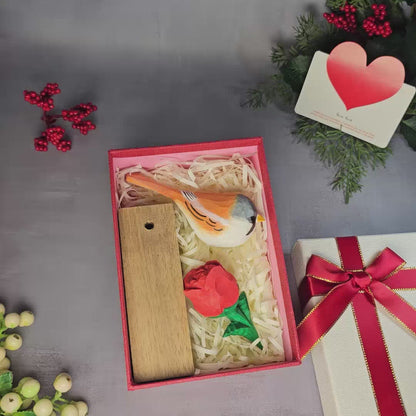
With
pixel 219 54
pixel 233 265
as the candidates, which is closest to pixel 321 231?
pixel 233 265

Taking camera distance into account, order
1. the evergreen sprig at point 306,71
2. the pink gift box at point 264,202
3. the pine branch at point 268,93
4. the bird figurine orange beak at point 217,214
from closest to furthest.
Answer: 1. the pink gift box at point 264,202
2. the bird figurine orange beak at point 217,214
3. the evergreen sprig at point 306,71
4. the pine branch at point 268,93

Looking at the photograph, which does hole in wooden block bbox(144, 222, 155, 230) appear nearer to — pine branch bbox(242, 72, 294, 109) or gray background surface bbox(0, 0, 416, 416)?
gray background surface bbox(0, 0, 416, 416)

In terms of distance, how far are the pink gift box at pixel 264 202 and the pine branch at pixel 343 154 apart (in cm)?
23

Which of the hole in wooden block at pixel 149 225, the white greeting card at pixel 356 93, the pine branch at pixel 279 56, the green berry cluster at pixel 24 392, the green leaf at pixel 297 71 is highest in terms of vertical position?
the pine branch at pixel 279 56

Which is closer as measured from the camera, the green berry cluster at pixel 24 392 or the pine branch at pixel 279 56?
the green berry cluster at pixel 24 392

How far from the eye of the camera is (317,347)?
1.10 metres

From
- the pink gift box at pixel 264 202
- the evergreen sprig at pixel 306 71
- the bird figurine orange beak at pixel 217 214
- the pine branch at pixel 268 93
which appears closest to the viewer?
the pink gift box at pixel 264 202

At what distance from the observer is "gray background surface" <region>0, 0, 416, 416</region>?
3.71 feet

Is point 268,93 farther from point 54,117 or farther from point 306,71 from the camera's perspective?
point 54,117

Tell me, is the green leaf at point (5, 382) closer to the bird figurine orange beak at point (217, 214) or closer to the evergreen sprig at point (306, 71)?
the bird figurine orange beak at point (217, 214)

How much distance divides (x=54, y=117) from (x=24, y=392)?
0.63 metres

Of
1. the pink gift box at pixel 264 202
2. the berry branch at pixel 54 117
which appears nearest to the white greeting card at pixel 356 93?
the pink gift box at pixel 264 202

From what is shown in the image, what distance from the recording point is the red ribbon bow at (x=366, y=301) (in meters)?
1.06

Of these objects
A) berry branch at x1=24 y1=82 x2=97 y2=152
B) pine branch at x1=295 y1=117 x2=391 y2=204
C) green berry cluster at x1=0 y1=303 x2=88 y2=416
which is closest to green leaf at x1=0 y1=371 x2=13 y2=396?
green berry cluster at x1=0 y1=303 x2=88 y2=416
